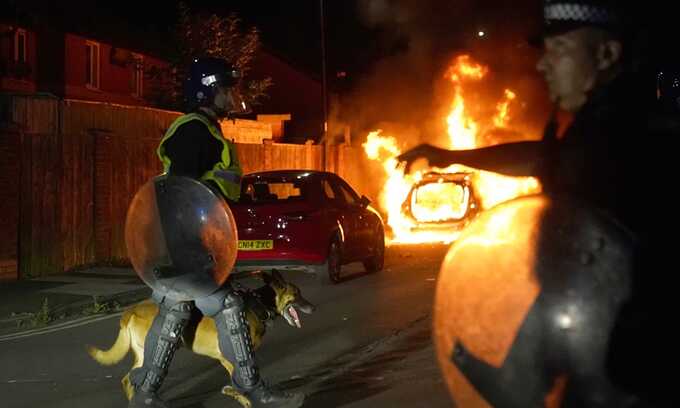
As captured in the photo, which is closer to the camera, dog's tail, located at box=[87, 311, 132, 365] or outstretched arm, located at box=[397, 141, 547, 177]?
outstretched arm, located at box=[397, 141, 547, 177]

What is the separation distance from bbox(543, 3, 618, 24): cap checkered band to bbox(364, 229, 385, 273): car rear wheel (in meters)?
12.8

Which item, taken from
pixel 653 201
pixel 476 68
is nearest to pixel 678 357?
pixel 653 201

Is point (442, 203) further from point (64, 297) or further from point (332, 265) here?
point (64, 297)

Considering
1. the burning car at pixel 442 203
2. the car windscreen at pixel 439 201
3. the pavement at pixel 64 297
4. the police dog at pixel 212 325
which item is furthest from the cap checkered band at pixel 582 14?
the car windscreen at pixel 439 201

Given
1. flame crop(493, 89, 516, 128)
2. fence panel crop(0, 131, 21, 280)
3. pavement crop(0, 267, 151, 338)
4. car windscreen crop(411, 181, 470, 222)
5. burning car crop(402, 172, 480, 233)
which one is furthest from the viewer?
flame crop(493, 89, 516, 128)

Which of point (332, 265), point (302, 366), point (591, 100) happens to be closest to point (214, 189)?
point (591, 100)

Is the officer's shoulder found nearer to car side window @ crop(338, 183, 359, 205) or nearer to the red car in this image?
the red car

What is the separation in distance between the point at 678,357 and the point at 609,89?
0.72m

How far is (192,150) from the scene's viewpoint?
196 inches

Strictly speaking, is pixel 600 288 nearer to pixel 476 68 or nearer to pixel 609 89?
pixel 609 89

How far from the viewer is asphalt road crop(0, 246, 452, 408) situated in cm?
647

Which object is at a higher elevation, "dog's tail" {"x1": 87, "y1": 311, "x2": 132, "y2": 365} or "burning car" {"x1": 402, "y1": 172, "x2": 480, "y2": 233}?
"burning car" {"x1": 402, "y1": 172, "x2": 480, "y2": 233}

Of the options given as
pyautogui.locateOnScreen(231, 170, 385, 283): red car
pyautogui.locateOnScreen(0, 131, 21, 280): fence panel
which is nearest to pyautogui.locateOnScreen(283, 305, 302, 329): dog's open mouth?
pyautogui.locateOnScreen(231, 170, 385, 283): red car

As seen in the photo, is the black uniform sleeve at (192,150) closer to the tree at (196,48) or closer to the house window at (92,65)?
the tree at (196,48)
